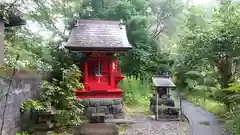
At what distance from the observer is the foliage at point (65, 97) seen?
817 centimetres

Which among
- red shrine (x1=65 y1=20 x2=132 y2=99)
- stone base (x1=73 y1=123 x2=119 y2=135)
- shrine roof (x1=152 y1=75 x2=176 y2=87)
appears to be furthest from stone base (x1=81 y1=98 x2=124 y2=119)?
shrine roof (x1=152 y1=75 x2=176 y2=87)

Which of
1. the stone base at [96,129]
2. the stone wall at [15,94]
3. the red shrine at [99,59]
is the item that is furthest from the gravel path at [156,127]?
the stone wall at [15,94]

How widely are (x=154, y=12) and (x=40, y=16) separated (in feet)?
24.9

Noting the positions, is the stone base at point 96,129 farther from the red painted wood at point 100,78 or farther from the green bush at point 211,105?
the green bush at point 211,105

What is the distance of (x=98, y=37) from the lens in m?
11.3

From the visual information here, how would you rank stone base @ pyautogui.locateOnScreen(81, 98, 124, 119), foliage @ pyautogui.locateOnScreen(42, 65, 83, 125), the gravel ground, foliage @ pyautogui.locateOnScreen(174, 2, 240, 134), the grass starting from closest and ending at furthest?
1. foliage @ pyautogui.locateOnScreen(42, 65, 83, 125)
2. the gravel ground
3. foliage @ pyautogui.locateOnScreen(174, 2, 240, 134)
4. stone base @ pyautogui.locateOnScreen(81, 98, 124, 119)
5. the grass

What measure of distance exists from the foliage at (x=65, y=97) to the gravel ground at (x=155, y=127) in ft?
6.13

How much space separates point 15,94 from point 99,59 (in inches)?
211

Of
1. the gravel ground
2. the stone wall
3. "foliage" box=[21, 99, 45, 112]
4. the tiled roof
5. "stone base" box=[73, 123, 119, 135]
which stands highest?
the stone wall

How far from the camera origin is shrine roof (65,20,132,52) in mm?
10484

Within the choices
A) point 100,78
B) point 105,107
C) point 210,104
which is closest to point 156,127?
point 105,107

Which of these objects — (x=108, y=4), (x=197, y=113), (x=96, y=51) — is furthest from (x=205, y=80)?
(x=108, y=4)

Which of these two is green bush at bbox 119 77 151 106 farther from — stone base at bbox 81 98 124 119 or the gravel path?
the gravel path

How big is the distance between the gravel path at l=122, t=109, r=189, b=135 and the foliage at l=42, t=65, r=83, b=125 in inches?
73.5
